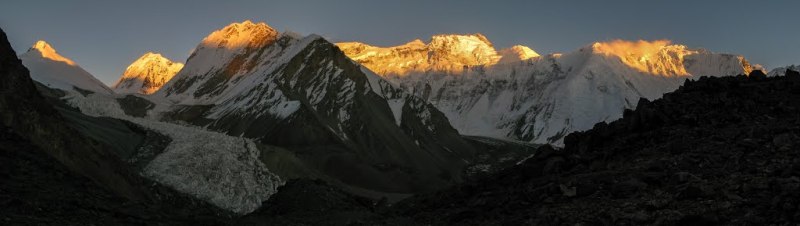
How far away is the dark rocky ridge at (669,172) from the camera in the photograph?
74.0ft

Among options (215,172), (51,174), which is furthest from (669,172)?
(215,172)

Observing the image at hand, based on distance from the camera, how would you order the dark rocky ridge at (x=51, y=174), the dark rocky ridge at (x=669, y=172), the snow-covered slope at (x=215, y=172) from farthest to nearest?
the snow-covered slope at (x=215, y=172) < the dark rocky ridge at (x=51, y=174) < the dark rocky ridge at (x=669, y=172)

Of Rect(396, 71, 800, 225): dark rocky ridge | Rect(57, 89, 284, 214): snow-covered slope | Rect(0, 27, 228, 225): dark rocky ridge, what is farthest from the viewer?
Rect(57, 89, 284, 214): snow-covered slope

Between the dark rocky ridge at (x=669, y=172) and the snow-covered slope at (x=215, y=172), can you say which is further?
the snow-covered slope at (x=215, y=172)

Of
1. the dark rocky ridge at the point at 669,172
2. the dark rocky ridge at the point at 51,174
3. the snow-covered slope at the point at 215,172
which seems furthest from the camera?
the snow-covered slope at the point at 215,172

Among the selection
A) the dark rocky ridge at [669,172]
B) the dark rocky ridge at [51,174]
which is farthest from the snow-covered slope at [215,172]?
the dark rocky ridge at [669,172]

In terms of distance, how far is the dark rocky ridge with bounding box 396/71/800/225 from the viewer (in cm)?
2255

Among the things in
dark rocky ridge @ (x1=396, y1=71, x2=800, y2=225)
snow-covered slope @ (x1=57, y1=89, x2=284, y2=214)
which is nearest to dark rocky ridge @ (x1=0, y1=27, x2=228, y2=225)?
dark rocky ridge @ (x1=396, y1=71, x2=800, y2=225)

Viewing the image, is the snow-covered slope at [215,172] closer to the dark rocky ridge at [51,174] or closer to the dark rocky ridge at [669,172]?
the dark rocky ridge at [51,174]

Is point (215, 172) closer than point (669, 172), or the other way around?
point (669, 172)

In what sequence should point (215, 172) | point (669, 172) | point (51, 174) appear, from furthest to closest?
point (215, 172)
point (51, 174)
point (669, 172)

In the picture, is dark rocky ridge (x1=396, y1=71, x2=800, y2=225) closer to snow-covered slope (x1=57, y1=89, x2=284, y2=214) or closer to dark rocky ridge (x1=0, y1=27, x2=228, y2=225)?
Answer: dark rocky ridge (x1=0, y1=27, x2=228, y2=225)

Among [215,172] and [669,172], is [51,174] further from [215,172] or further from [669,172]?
[215,172]

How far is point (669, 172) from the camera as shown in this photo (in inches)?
1070
